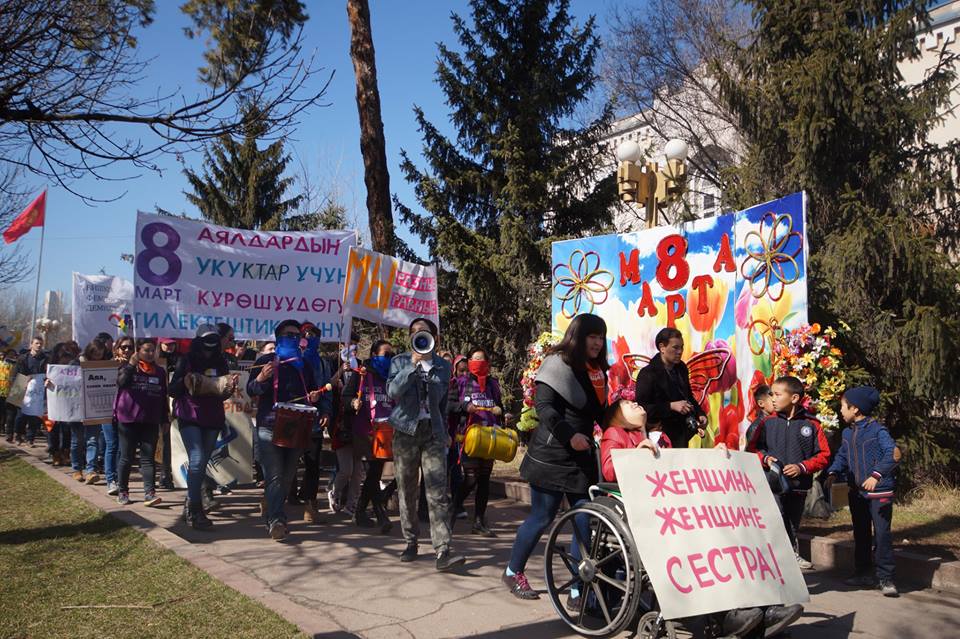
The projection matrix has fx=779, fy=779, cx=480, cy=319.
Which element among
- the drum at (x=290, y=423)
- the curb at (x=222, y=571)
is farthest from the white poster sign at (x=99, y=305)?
the drum at (x=290, y=423)

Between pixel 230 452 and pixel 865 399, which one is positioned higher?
pixel 865 399

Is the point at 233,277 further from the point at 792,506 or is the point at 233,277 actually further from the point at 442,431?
the point at 792,506

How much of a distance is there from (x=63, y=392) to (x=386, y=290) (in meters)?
5.58

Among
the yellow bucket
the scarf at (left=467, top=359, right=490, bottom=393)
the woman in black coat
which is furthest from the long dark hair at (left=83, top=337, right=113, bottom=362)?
the woman in black coat

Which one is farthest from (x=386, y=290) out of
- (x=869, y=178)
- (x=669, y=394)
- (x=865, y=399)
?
(x=869, y=178)

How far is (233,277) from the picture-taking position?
30.7 ft

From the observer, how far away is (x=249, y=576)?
593cm

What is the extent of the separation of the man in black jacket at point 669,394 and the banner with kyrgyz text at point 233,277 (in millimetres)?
→ 4826

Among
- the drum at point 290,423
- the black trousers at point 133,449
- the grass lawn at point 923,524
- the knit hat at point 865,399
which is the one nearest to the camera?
the knit hat at point 865,399

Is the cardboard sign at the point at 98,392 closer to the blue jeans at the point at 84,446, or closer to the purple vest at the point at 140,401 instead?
the blue jeans at the point at 84,446

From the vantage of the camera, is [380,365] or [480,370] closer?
[380,365]

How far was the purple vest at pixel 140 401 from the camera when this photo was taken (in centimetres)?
848

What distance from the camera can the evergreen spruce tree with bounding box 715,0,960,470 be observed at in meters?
9.45

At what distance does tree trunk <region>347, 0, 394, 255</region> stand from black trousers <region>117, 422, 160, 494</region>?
4.73 m
